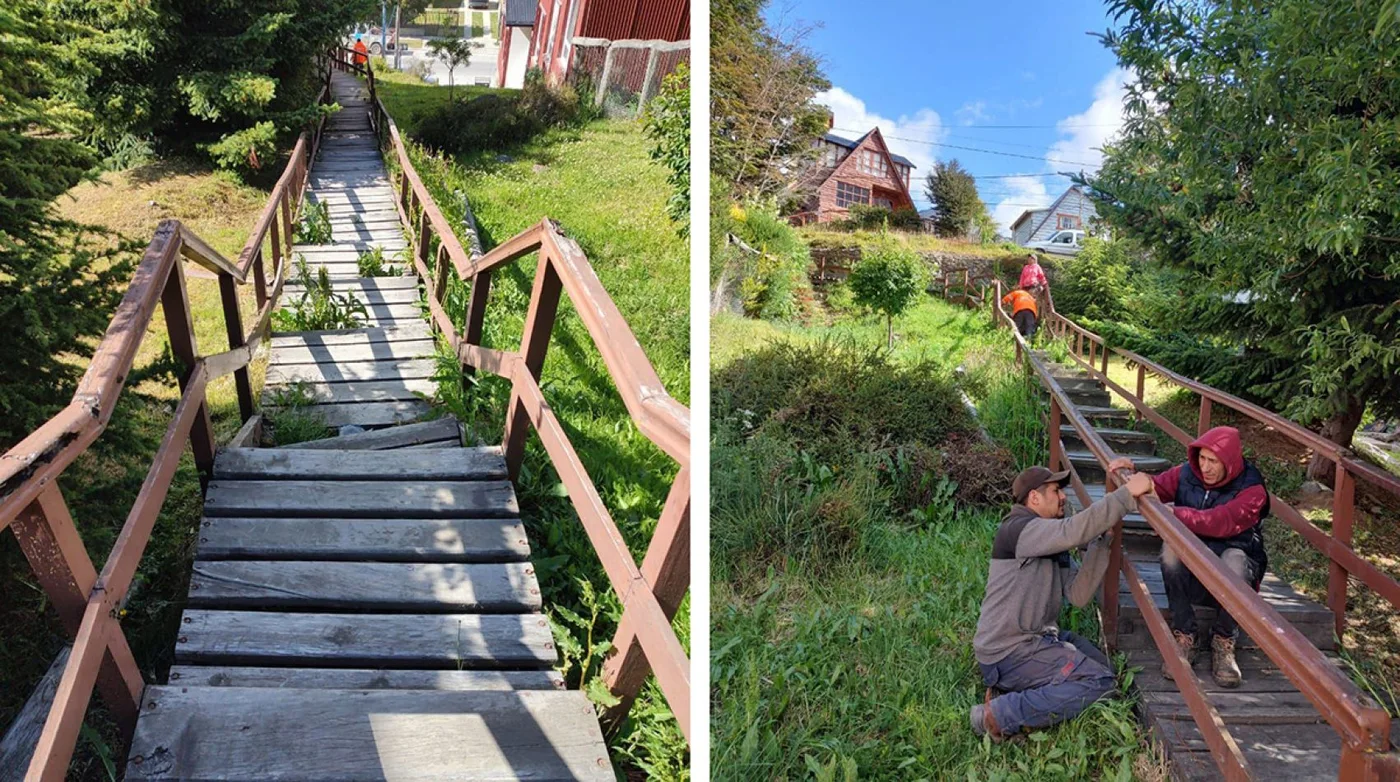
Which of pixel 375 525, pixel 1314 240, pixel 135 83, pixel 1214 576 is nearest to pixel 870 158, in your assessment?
pixel 1314 240

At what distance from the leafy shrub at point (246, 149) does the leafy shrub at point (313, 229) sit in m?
2.29

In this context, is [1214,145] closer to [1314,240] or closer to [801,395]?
[1314,240]

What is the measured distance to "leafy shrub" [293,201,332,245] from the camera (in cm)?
681

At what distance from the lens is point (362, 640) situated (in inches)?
87.5

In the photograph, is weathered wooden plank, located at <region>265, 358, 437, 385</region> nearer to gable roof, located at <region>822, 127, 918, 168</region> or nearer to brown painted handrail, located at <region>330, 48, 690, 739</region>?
brown painted handrail, located at <region>330, 48, 690, 739</region>

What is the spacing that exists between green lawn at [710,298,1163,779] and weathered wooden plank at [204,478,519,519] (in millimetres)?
683

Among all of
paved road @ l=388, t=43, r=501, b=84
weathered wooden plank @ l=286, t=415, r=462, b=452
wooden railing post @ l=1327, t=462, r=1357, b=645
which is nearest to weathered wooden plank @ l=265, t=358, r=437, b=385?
weathered wooden plank @ l=286, t=415, r=462, b=452

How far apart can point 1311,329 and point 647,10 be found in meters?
9.66

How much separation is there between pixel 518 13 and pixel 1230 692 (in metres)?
17.5

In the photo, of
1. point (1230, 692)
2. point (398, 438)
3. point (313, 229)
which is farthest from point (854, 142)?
point (313, 229)

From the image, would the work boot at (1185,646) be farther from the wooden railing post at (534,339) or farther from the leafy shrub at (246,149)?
the leafy shrub at (246,149)

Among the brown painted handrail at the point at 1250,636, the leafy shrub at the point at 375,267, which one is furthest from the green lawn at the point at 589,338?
the brown painted handrail at the point at 1250,636

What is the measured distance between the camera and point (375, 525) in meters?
2.63

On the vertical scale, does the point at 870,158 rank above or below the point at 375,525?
above
